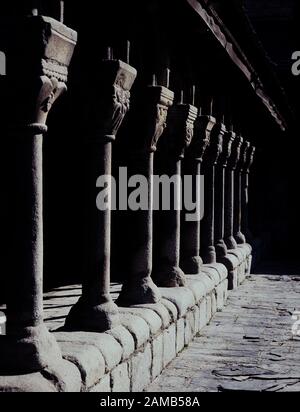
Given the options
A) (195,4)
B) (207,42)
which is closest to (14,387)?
(195,4)

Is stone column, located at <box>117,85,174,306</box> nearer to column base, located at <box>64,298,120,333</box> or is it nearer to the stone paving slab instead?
the stone paving slab

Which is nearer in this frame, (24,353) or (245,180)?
(24,353)

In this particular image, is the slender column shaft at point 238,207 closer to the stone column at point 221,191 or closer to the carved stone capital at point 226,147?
the stone column at point 221,191

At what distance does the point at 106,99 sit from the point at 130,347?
1.71m

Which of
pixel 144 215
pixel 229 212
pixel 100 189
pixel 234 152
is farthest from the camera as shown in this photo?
pixel 229 212

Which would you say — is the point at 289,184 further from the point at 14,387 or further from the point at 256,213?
the point at 14,387

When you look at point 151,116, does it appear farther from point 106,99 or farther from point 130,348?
point 130,348

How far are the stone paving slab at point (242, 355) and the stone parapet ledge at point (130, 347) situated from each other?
0.52ft

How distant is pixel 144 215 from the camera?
606 cm

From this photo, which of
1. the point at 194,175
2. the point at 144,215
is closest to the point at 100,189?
the point at 144,215

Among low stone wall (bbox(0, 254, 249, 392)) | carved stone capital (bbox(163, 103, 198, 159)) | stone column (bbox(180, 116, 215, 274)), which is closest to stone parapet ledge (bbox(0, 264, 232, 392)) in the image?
low stone wall (bbox(0, 254, 249, 392))

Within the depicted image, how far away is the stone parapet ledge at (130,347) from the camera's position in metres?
3.67

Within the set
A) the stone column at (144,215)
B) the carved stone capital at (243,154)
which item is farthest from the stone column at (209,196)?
the stone column at (144,215)

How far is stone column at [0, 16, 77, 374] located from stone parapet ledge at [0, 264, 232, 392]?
0.16 meters
